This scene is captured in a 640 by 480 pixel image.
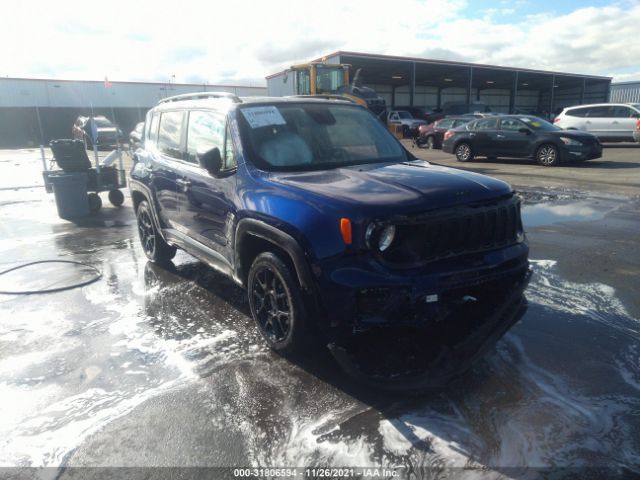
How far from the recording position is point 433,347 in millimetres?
3461

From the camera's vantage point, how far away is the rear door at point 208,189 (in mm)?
3943

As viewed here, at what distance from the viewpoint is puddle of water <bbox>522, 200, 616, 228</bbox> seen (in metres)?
7.79

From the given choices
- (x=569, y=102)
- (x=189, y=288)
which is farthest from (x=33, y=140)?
(x=569, y=102)

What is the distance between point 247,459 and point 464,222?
191 cm

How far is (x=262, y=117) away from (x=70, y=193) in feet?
20.9

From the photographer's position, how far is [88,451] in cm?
270

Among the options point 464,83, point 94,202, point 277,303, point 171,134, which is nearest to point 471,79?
point 464,83

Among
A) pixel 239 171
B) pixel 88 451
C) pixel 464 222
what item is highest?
pixel 239 171

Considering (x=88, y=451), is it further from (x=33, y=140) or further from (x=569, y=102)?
(x=569, y=102)

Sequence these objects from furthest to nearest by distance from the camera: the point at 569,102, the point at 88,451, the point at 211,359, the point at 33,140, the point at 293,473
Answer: the point at 569,102 < the point at 33,140 < the point at 211,359 < the point at 88,451 < the point at 293,473

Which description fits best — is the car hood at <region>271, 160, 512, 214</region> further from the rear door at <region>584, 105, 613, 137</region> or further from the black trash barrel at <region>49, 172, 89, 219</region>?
the rear door at <region>584, 105, 613, 137</region>

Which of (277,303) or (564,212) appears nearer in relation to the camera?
(277,303)

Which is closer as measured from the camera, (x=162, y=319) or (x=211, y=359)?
(x=211, y=359)

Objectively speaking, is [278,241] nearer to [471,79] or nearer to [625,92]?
[471,79]
